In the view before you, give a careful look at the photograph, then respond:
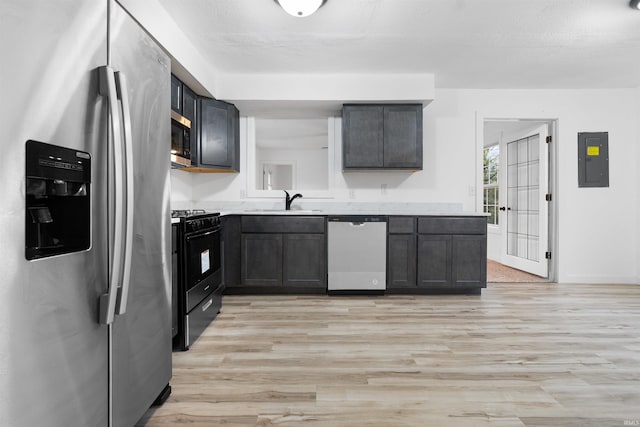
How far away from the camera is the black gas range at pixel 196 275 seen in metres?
2.26

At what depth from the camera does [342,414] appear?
1.58 m

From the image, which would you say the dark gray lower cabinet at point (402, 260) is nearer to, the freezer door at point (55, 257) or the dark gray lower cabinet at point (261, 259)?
the dark gray lower cabinet at point (261, 259)

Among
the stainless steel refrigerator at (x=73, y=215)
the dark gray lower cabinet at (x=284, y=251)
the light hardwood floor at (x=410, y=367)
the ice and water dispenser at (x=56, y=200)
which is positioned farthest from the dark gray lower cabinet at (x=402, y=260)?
the ice and water dispenser at (x=56, y=200)

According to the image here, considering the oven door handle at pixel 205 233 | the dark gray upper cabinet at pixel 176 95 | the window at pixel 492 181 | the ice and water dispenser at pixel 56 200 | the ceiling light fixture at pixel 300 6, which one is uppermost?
the ceiling light fixture at pixel 300 6

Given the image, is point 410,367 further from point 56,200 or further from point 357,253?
point 56,200

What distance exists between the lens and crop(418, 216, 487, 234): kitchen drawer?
3.60 m

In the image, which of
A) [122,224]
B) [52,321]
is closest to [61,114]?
[122,224]

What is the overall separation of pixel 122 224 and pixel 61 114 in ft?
1.20

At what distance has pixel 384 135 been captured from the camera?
3791 millimetres

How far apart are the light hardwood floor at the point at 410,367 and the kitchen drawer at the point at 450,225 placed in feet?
2.48

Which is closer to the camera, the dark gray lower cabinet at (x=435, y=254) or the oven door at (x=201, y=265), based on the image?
the oven door at (x=201, y=265)

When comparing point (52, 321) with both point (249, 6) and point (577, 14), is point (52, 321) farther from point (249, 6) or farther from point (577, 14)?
point (577, 14)

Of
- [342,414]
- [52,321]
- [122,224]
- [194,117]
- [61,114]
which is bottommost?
[342,414]

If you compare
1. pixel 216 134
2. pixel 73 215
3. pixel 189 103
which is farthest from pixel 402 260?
pixel 73 215
